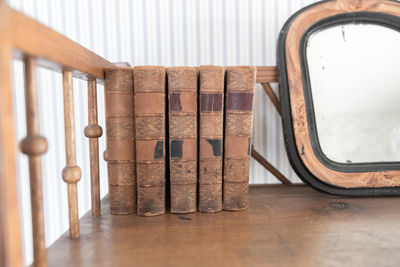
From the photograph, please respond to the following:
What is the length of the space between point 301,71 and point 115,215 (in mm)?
646

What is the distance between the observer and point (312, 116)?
0.82 m

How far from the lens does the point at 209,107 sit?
65 cm

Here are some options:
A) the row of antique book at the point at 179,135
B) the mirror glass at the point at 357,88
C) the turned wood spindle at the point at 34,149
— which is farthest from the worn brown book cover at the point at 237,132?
the turned wood spindle at the point at 34,149

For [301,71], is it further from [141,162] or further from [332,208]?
[141,162]

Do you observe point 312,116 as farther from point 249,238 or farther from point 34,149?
point 34,149

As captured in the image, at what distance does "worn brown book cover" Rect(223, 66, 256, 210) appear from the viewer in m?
0.65

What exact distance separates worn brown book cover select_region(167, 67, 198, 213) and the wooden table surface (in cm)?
5

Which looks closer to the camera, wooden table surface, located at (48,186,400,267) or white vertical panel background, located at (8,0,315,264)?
wooden table surface, located at (48,186,400,267)

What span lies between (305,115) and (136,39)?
644mm

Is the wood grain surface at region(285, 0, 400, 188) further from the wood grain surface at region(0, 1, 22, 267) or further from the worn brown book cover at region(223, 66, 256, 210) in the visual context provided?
the wood grain surface at region(0, 1, 22, 267)

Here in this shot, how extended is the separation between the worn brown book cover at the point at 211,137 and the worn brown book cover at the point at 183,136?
0.7 inches

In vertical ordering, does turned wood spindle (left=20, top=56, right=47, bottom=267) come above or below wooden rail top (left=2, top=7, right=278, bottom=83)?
below

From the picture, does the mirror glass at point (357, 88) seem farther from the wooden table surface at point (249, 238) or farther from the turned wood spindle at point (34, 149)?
the turned wood spindle at point (34, 149)

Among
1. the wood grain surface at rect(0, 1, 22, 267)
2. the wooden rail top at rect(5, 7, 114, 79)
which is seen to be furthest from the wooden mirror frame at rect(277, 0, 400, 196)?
the wood grain surface at rect(0, 1, 22, 267)
